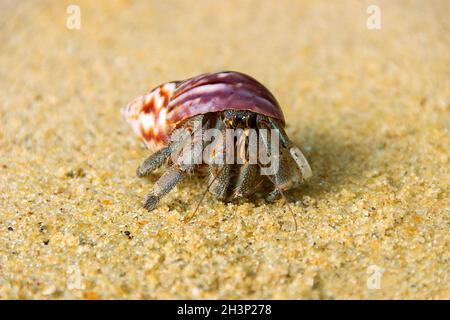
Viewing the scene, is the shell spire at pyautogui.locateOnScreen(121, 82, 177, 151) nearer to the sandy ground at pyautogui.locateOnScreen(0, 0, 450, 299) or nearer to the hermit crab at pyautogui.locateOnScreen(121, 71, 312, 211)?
the hermit crab at pyautogui.locateOnScreen(121, 71, 312, 211)

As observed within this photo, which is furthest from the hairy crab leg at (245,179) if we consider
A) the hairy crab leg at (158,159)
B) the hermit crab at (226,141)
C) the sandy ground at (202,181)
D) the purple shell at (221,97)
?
the hairy crab leg at (158,159)

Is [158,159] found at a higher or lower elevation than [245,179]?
higher

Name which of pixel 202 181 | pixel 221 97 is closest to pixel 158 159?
pixel 202 181

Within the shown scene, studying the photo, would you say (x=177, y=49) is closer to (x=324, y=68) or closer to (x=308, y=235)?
(x=324, y=68)

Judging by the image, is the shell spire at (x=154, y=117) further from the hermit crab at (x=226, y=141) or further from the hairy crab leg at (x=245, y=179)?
the hairy crab leg at (x=245, y=179)

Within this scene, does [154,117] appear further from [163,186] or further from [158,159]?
[163,186]

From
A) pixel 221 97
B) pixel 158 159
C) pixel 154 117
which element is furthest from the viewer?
pixel 154 117

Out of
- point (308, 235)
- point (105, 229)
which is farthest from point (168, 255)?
point (308, 235)

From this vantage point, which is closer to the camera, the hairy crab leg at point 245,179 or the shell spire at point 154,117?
the hairy crab leg at point 245,179
